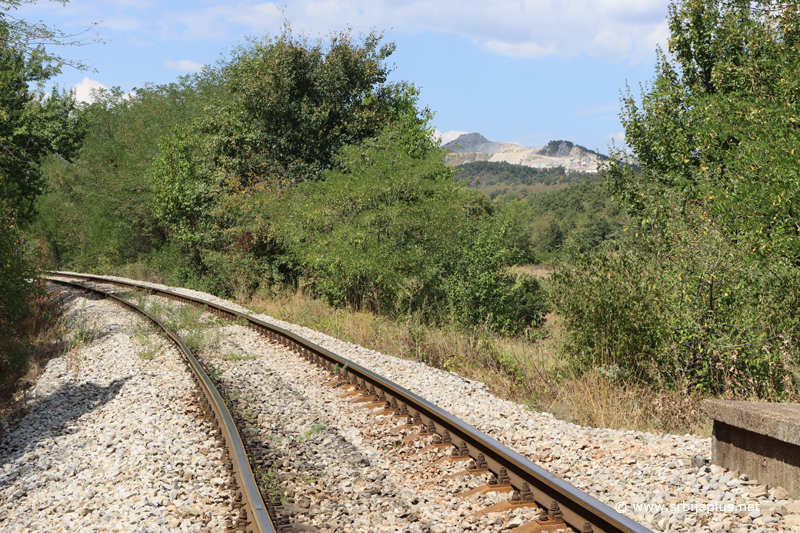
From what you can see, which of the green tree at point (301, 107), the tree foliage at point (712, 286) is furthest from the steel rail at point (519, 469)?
the green tree at point (301, 107)

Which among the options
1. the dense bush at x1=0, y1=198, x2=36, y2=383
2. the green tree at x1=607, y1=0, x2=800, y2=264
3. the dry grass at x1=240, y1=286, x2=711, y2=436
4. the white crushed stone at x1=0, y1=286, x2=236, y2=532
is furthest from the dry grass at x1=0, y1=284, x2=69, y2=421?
the green tree at x1=607, y1=0, x2=800, y2=264

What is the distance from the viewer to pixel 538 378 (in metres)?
8.48

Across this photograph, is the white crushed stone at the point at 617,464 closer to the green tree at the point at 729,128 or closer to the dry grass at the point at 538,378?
the dry grass at the point at 538,378

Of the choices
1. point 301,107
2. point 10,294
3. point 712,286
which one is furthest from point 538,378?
point 301,107

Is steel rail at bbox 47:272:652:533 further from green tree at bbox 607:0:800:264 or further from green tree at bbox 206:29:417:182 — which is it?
green tree at bbox 206:29:417:182

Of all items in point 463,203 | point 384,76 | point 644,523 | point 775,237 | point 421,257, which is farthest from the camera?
point 384,76

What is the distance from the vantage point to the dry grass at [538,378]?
6715mm

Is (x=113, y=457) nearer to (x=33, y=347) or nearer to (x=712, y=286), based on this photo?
(x=712, y=286)

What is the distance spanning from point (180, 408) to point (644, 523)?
5.71 metres

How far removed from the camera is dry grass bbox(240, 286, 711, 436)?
6715mm

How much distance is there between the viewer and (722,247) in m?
7.44

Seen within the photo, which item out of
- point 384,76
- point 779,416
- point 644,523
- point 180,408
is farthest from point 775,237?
point 384,76

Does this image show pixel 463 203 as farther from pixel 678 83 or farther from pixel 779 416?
pixel 779 416

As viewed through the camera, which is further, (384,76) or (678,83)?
(384,76)
